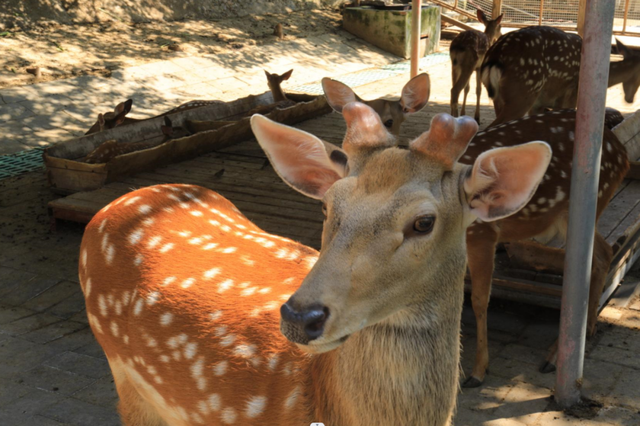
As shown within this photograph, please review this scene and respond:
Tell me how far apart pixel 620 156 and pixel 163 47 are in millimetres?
9939

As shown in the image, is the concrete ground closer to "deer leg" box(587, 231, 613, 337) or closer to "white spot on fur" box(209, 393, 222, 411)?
"deer leg" box(587, 231, 613, 337)

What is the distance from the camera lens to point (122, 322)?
2.69m

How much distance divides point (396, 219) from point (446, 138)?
305 millimetres

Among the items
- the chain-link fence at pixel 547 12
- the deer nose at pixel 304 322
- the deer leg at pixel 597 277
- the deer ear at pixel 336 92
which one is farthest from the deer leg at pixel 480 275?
the chain-link fence at pixel 547 12

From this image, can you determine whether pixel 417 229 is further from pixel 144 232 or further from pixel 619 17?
pixel 619 17

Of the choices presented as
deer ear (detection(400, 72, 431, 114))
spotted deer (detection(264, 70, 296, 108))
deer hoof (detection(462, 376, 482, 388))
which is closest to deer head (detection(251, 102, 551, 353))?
deer hoof (detection(462, 376, 482, 388))

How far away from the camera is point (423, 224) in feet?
6.16

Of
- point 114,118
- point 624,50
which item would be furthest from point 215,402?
point 624,50

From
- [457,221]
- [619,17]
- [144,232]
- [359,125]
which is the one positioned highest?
[359,125]

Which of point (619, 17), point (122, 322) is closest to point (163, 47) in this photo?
point (122, 322)

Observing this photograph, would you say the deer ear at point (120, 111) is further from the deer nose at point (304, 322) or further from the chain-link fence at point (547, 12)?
the chain-link fence at point (547, 12)

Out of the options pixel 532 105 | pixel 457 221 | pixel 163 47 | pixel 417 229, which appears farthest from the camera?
pixel 163 47

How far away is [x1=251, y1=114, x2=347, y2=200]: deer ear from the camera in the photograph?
217 cm

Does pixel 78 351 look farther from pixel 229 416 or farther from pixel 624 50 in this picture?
pixel 624 50
